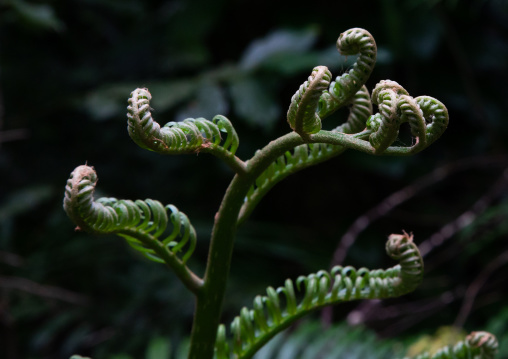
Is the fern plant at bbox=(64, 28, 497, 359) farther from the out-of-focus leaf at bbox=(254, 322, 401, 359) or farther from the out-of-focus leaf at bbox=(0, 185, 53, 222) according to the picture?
the out-of-focus leaf at bbox=(0, 185, 53, 222)

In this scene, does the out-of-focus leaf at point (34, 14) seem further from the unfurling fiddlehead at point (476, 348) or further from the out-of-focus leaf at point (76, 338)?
the unfurling fiddlehead at point (476, 348)

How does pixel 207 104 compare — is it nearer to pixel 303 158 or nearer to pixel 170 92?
pixel 170 92

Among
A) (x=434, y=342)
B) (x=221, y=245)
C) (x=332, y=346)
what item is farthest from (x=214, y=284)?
(x=434, y=342)

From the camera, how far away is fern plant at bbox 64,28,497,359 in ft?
1.51

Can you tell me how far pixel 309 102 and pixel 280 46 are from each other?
1.87m

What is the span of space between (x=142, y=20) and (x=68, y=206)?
258 centimetres


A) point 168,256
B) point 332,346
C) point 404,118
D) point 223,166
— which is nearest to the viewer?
point 404,118

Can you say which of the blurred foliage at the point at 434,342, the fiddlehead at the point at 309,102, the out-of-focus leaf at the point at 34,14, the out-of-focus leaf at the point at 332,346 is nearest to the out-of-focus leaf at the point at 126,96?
the out-of-focus leaf at the point at 34,14

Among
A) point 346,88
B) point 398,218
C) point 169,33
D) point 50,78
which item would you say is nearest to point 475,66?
point 398,218

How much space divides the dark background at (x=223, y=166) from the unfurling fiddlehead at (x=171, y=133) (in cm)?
141

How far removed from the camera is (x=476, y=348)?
2.10 feet

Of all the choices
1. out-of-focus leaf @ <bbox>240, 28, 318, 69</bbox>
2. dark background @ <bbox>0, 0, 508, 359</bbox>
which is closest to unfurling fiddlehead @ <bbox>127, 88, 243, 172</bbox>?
dark background @ <bbox>0, 0, 508, 359</bbox>

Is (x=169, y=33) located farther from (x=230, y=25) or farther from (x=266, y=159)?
(x=266, y=159)

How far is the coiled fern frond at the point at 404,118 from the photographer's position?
17.7 inches
